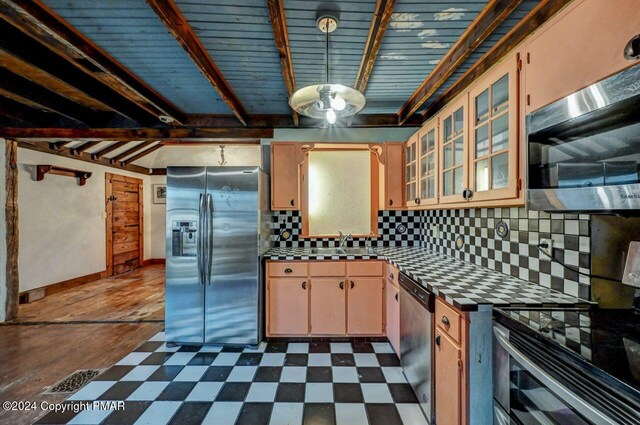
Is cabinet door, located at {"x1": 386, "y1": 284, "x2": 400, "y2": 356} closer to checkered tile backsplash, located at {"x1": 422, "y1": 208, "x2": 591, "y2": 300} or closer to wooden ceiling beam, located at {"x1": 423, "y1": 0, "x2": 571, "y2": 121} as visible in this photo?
checkered tile backsplash, located at {"x1": 422, "y1": 208, "x2": 591, "y2": 300}

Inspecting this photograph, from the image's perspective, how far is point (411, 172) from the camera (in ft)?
9.71

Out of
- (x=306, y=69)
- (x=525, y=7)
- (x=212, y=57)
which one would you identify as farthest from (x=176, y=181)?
(x=525, y=7)

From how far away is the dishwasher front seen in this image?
66.1 inches

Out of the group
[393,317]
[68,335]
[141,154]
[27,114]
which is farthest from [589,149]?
[141,154]

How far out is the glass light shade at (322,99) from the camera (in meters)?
1.66

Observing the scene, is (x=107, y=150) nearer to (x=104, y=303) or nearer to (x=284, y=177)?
(x=104, y=303)

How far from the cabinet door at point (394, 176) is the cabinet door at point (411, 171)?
0.06 meters

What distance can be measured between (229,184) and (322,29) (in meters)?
1.53

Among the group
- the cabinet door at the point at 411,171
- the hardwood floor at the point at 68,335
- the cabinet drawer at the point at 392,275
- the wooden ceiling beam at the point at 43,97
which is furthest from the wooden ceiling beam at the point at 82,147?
the cabinet drawer at the point at 392,275

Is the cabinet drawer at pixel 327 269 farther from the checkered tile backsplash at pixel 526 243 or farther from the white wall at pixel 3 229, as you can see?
the white wall at pixel 3 229

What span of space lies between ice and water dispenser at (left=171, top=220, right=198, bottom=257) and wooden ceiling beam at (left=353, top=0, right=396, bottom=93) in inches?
78.1

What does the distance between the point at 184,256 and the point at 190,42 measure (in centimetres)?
180

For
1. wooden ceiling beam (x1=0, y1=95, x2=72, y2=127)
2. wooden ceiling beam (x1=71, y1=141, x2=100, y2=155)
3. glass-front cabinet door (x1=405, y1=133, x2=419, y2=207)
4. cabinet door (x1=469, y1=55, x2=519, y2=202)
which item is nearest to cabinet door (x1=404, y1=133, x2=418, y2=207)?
glass-front cabinet door (x1=405, y1=133, x2=419, y2=207)

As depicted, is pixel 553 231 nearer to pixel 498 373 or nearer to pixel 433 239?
pixel 498 373
